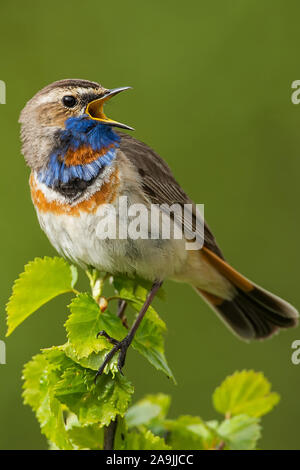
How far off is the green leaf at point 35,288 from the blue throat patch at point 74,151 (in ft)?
1.78

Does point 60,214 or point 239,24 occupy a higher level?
point 239,24

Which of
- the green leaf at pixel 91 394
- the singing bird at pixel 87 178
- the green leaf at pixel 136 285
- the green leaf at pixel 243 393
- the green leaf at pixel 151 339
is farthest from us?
the green leaf at pixel 136 285

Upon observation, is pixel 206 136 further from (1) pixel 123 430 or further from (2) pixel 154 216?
(1) pixel 123 430

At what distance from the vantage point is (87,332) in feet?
8.57

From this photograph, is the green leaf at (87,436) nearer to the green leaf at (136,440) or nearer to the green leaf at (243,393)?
the green leaf at (136,440)

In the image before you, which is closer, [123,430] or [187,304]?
[123,430]

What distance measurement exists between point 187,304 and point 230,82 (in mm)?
1952

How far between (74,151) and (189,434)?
1.30 meters

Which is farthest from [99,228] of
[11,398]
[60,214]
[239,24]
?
[239,24]

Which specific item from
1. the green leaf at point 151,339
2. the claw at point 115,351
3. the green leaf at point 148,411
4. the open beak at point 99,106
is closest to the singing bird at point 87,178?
the open beak at point 99,106

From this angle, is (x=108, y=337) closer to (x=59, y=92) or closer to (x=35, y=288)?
(x=35, y=288)

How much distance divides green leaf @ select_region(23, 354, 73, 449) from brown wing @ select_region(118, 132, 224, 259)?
103cm

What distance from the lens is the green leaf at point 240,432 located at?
2.85m

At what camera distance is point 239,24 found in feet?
21.9
